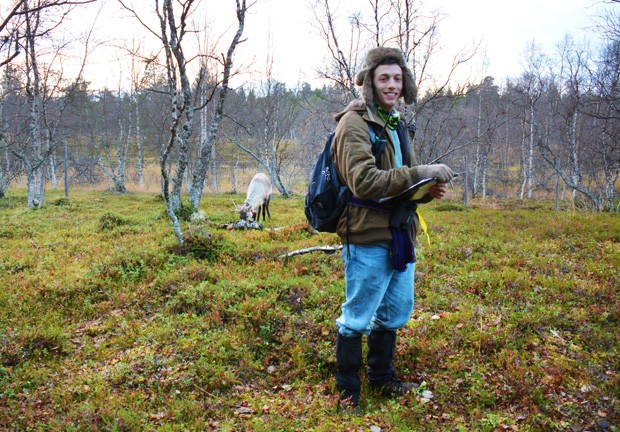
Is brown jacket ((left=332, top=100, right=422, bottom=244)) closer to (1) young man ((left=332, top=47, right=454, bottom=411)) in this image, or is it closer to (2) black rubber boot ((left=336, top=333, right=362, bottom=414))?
(1) young man ((left=332, top=47, right=454, bottom=411))

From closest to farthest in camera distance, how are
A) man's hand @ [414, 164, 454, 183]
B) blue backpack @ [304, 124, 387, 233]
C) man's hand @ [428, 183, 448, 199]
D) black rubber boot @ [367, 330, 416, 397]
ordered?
man's hand @ [414, 164, 454, 183], man's hand @ [428, 183, 448, 199], blue backpack @ [304, 124, 387, 233], black rubber boot @ [367, 330, 416, 397]

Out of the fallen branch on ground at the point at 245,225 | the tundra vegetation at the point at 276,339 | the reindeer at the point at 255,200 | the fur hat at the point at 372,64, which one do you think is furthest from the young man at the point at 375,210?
the reindeer at the point at 255,200

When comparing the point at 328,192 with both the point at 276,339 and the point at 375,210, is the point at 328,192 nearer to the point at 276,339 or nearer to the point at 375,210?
the point at 375,210

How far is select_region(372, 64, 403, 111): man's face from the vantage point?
2.89 meters

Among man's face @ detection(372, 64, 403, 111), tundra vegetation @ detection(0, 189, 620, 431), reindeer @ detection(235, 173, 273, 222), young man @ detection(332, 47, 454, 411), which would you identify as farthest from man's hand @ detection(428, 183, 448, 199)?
reindeer @ detection(235, 173, 273, 222)

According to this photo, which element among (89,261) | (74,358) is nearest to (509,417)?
(74,358)

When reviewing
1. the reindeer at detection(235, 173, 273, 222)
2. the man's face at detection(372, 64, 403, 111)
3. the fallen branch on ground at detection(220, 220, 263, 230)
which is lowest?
the fallen branch on ground at detection(220, 220, 263, 230)

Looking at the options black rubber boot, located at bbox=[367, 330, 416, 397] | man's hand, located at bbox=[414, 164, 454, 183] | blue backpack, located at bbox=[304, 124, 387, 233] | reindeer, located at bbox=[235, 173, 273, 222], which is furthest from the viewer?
reindeer, located at bbox=[235, 173, 273, 222]

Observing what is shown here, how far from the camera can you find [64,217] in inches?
516

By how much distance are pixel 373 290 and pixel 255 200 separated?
930 cm

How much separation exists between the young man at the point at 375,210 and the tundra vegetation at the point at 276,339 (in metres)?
0.65

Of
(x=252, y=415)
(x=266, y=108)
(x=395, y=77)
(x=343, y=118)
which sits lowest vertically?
(x=252, y=415)

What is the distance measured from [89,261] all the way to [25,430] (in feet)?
15.1

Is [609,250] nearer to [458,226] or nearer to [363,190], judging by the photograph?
[458,226]
